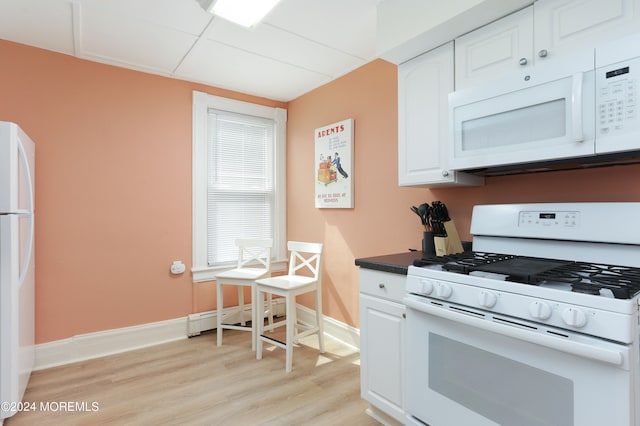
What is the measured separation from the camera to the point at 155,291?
3.04 metres

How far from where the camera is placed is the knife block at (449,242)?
1.89m

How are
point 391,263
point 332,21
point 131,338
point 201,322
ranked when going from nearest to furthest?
point 391,263
point 332,21
point 131,338
point 201,322

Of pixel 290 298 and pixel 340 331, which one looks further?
pixel 340 331

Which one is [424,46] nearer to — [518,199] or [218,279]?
[518,199]

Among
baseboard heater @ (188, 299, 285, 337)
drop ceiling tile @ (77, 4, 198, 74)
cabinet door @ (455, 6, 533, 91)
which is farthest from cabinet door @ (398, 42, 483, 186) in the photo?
baseboard heater @ (188, 299, 285, 337)

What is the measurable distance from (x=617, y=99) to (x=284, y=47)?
2.06 metres

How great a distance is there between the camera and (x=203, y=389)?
2270 mm

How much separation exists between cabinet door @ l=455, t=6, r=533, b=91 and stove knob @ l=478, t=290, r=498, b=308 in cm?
106

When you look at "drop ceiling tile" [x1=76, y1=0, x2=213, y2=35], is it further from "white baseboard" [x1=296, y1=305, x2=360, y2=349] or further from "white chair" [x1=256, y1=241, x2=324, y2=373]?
"white baseboard" [x1=296, y1=305, x2=360, y2=349]

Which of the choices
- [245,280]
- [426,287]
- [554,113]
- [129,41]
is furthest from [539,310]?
[129,41]

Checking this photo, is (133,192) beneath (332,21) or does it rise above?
beneath

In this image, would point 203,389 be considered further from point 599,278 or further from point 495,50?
point 495,50

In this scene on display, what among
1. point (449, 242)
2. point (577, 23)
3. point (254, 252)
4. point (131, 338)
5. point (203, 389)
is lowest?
point (203, 389)

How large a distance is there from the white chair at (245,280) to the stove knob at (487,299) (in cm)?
193
